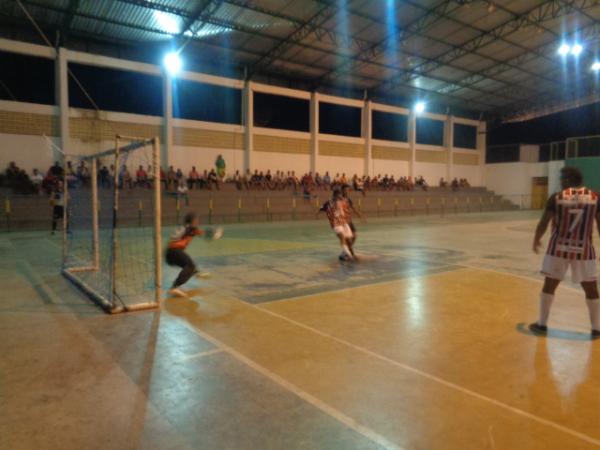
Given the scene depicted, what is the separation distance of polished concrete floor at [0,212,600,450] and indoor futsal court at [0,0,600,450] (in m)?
0.03

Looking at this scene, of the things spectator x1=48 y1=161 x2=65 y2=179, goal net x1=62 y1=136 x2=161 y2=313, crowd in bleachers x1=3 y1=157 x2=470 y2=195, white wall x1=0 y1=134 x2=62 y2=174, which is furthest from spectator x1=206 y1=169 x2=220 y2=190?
white wall x1=0 y1=134 x2=62 y2=174

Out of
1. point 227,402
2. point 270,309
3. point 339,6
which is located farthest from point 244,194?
point 227,402

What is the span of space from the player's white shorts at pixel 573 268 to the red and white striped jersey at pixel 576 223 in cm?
5

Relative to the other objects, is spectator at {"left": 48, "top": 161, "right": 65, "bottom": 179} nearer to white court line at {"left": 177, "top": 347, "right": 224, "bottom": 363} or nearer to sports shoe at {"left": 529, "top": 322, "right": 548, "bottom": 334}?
white court line at {"left": 177, "top": 347, "right": 224, "bottom": 363}

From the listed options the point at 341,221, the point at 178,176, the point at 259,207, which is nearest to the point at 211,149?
the point at 178,176

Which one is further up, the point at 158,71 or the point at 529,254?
the point at 158,71

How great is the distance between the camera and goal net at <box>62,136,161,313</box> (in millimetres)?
6469

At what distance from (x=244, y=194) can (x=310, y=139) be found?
8.37 metres

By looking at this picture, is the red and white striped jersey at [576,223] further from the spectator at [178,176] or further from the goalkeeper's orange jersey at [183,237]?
the spectator at [178,176]

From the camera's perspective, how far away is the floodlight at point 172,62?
83.8 feet

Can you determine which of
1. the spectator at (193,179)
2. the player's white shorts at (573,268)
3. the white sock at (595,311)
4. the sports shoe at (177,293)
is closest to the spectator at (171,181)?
the spectator at (193,179)

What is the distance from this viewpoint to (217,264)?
1039cm

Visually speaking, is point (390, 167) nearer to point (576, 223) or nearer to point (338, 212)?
point (338, 212)

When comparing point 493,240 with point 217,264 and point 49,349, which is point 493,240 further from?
point 49,349
